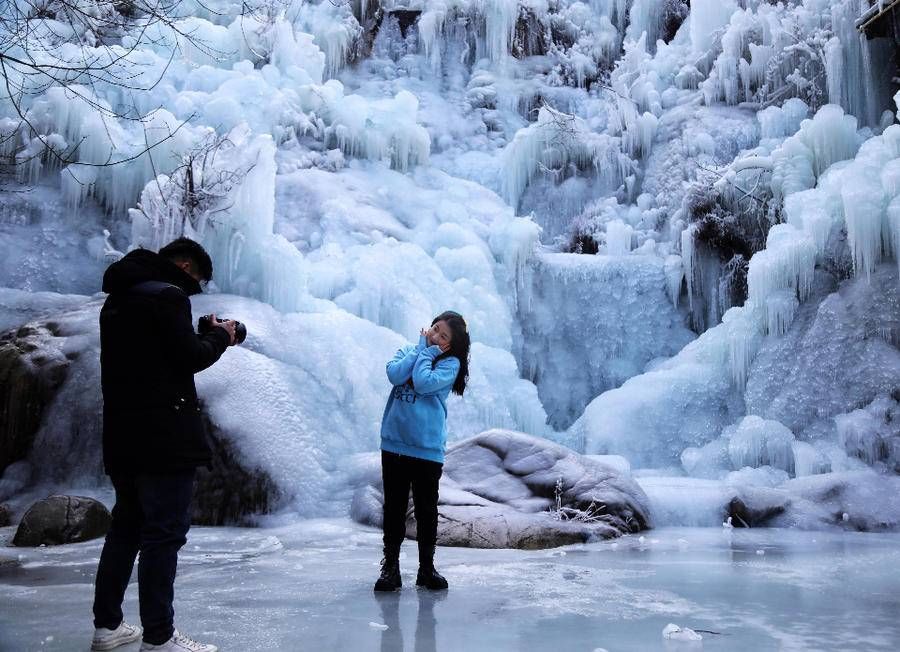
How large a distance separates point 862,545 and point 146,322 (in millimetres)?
5362

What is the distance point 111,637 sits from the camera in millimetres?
2613

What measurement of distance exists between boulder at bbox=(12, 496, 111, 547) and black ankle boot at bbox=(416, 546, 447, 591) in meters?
3.37

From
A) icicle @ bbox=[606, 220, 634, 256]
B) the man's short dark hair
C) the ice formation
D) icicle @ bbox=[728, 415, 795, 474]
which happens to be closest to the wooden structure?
the ice formation

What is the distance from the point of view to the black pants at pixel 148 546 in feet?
8.09

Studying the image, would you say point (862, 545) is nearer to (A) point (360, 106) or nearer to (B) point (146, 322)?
(B) point (146, 322)

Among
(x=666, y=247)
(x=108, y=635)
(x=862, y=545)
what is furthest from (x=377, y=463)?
(x=666, y=247)

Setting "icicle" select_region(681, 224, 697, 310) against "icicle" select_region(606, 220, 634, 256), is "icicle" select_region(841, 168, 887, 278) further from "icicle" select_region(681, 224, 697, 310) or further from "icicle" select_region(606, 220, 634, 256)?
"icicle" select_region(606, 220, 634, 256)

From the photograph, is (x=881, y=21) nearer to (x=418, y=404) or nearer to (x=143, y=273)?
(x=418, y=404)

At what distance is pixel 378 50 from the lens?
683 inches

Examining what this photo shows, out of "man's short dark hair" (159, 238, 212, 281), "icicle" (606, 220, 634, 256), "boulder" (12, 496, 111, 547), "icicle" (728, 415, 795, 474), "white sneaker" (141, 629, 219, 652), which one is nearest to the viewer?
"white sneaker" (141, 629, 219, 652)

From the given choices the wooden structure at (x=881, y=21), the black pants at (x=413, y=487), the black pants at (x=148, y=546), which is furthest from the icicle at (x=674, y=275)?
the black pants at (x=148, y=546)

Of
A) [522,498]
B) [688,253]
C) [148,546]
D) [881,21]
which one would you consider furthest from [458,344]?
[881,21]

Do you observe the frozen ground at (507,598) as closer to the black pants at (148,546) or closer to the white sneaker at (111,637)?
the white sneaker at (111,637)

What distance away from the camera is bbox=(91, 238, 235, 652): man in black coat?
2.49m
